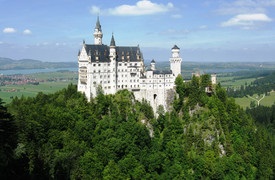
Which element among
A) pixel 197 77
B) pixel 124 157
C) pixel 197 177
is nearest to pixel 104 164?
pixel 124 157

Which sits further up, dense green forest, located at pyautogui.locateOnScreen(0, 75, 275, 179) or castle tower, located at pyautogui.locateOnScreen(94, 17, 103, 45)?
castle tower, located at pyautogui.locateOnScreen(94, 17, 103, 45)

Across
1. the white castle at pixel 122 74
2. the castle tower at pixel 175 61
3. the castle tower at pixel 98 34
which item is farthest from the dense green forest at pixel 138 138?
the castle tower at pixel 98 34

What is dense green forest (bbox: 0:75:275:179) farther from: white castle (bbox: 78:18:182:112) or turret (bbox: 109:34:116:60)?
turret (bbox: 109:34:116:60)

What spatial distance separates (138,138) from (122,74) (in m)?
22.6

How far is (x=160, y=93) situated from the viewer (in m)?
96.1

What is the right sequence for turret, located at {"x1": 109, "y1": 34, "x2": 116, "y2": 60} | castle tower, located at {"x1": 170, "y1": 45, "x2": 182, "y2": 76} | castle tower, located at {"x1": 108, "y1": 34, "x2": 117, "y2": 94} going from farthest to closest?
castle tower, located at {"x1": 170, "y1": 45, "x2": 182, "y2": 76}, turret, located at {"x1": 109, "y1": 34, "x2": 116, "y2": 60}, castle tower, located at {"x1": 108, "y1": 34, "x2": 117, "y2": 94}

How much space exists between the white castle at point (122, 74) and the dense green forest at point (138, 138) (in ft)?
8.57

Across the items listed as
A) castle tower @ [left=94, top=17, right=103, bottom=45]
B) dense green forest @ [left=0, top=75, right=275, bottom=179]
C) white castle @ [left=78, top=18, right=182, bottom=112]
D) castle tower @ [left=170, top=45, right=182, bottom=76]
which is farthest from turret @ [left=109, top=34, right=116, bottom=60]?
castle tower @ [left=170, top=45, right=182, bottom=76]

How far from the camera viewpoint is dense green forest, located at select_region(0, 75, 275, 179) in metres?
69.4

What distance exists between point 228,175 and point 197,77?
1205 inches

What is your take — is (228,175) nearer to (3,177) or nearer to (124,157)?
(124,157)

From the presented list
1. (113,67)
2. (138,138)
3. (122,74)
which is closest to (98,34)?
(113,67)

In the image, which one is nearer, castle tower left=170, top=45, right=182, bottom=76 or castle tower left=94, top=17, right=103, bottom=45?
castle tower left=170, top=45, right=182, bottom=76

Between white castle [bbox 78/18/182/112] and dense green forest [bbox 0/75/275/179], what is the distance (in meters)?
2.61
